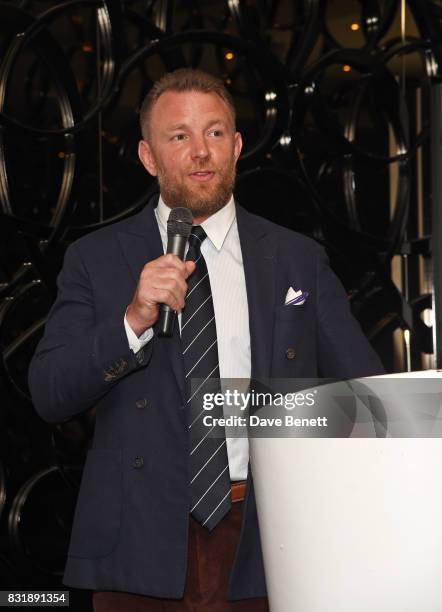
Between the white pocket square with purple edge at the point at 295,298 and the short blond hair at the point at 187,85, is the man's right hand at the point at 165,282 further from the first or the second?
the short blond hair at the point at 187,85

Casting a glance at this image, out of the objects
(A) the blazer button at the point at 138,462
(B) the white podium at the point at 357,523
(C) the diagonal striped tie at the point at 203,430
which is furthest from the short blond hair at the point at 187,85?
(B) the white podium at the point at 357,523

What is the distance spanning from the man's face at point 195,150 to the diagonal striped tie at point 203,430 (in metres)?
0.23

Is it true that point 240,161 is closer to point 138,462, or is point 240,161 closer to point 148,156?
point 148,156

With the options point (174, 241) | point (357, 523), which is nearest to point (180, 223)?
point (174, 241)

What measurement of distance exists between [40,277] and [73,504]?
0.65 m

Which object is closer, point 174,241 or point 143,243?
point 174,241

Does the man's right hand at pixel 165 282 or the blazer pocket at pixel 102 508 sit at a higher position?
the man's right hand at pixel 165 282

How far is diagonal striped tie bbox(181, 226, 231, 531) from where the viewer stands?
175cm

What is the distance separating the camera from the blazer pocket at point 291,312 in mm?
1869

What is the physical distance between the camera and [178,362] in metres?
1.79

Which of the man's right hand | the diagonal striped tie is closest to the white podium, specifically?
the man's right hand

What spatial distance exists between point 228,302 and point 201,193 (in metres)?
0.21

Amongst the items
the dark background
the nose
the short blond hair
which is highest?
the dark background

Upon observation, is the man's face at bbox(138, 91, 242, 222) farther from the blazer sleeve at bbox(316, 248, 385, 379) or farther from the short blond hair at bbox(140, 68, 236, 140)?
the blazer sleeve at bbox(316, 248, 385, 379)
